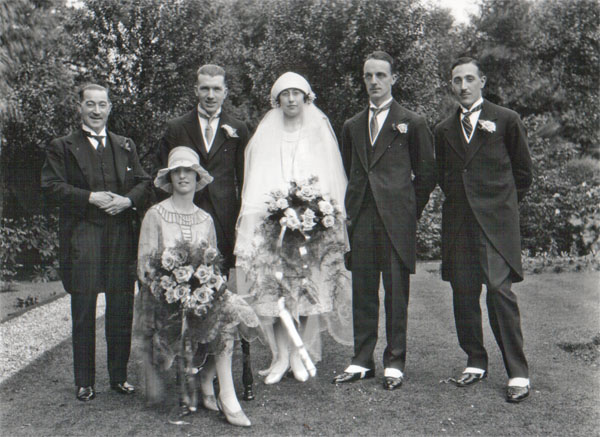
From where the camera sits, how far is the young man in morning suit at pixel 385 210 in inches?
219

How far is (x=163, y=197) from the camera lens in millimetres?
5969

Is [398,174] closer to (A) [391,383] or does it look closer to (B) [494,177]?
(B) [494,177]

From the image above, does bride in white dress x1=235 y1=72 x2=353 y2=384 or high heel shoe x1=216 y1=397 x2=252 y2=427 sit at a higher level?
bride in white dress x1=235 y1=72 x2=353 y2=384

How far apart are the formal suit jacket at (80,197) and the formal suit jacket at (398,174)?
6.56ft

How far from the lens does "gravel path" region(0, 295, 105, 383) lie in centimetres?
689

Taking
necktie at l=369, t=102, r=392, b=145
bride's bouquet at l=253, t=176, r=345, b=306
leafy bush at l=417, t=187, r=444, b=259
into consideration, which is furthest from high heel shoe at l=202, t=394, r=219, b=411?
leafy bush at l=417, t=187, r=444, b=259

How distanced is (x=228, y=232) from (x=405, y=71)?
38.2ft

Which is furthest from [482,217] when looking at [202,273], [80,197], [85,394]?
[85,394]

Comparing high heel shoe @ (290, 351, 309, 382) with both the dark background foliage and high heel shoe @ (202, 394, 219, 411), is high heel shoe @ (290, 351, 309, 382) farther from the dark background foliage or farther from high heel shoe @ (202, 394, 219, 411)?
the dark background foliage

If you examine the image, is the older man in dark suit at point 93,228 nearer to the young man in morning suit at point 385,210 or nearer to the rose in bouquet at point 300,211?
the rose in bouquet at point 300,211

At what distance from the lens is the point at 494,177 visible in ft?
17.7

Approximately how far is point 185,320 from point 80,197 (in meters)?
1.41

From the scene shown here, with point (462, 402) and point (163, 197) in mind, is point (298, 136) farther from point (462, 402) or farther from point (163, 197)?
point (462, 402)

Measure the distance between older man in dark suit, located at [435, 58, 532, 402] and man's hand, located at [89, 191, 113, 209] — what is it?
2962 mm
